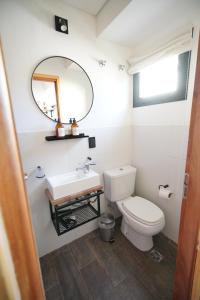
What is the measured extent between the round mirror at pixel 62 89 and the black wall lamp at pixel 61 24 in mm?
224

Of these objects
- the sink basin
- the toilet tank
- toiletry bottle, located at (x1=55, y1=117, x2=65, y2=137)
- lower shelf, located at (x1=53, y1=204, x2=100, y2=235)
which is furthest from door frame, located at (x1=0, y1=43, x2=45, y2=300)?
the toilet tank

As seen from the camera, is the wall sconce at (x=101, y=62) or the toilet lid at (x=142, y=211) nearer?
the toilet lid at (x=142, y=211)

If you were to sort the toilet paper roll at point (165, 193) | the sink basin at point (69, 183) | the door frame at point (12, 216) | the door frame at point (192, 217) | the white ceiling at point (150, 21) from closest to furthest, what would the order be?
the door frame at point (12, 216), the door frame at point (192, 217), the white ceiling at point (150, 21), the sink basin at point (69, 183), the toilet paper roll at point (165, 193)

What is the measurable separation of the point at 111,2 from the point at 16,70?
1046 mm

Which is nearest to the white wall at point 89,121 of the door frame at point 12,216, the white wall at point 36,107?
the white wall at point 36,107

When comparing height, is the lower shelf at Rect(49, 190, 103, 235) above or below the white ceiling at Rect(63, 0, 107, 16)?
below

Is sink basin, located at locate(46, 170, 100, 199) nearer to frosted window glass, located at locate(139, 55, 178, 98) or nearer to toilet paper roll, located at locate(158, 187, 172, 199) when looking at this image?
toilet paper roll, located at locate(158, 187, 172, 199)

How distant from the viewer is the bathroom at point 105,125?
118cm

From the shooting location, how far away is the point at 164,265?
1392 mm

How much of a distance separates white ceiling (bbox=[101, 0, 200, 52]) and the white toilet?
1530 mm

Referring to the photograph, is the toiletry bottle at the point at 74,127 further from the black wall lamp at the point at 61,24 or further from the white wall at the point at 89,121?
the black wall lamp at the point at 61,24

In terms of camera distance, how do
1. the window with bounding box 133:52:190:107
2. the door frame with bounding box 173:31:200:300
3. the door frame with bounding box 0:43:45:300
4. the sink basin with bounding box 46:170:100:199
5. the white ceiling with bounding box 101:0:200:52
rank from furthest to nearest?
1. the window with bounding box 133:52:190:107
2. the sink basin with bounding box 46:170:100:199
3. the white ceiling with bounding box 101:0:200:52
4. the door frame with bounding box 173:31:200:300
5. the door frame with bounding box 0:43:45:300

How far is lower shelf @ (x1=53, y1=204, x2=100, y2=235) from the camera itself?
1.40m

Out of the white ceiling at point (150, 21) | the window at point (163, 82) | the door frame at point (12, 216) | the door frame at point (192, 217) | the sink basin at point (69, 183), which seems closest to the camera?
the door frame at point (12, 216)
